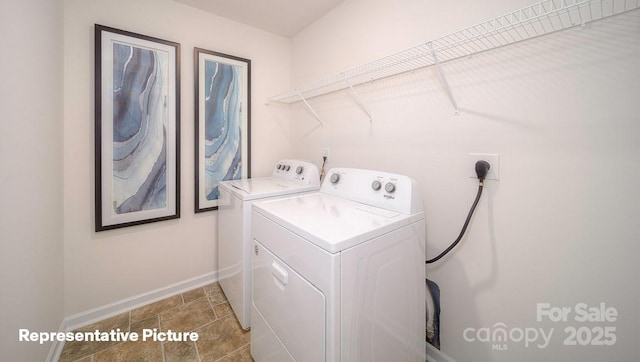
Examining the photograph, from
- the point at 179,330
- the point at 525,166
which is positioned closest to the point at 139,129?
the point at 179,330

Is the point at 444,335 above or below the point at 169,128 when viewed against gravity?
below

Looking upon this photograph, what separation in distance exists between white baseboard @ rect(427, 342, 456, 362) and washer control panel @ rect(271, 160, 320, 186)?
1.30 m

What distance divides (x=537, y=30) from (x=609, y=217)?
783 millimetres

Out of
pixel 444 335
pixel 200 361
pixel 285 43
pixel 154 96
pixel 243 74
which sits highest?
pixel 285 43

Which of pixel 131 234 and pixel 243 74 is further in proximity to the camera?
pixel 243 74

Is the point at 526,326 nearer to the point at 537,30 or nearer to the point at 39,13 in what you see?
the point at 537,30

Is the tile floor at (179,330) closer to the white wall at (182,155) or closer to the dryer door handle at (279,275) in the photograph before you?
the white wall at (182,155)

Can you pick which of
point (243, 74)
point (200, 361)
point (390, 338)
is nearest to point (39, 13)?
point (243, 74)

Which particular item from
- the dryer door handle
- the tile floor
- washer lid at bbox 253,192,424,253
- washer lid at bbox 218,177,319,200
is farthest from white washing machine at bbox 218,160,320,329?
the dryer door handle

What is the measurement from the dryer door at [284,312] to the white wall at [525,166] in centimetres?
84

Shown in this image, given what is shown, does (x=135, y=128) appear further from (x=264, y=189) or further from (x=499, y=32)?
(x=499, y=32)

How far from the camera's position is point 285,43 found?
250 cm

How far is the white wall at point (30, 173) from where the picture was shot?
898 millimetres

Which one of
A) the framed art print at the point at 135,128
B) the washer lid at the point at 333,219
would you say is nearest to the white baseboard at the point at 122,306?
the framed art print at the point at 135,128
